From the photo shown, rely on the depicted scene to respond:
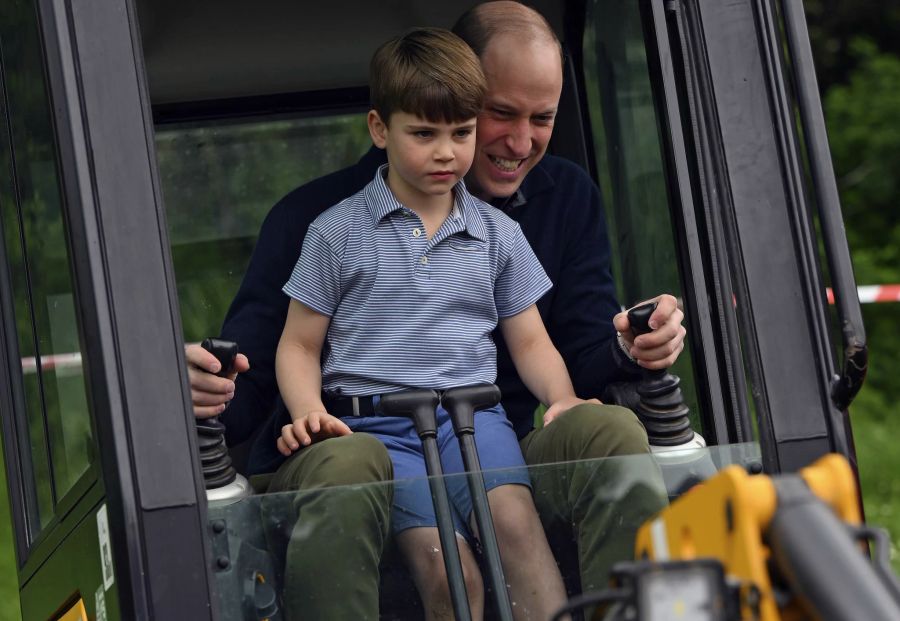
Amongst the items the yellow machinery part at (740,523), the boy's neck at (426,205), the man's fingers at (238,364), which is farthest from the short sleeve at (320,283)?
the yellow machinery part at (740,523)

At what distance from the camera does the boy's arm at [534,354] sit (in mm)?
2760

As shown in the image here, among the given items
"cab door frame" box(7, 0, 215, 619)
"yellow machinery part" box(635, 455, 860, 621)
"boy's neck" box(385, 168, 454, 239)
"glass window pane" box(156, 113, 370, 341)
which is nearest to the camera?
"yellow machinery part" box(635, 455, 860, 621)

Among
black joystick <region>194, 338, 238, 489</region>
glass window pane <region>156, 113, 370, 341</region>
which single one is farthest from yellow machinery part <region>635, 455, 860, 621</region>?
glass window pane <region>156, 113, 370, 341</region>

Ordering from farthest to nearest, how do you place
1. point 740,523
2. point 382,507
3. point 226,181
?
point 226,181 < point 382,507 < point 740,523

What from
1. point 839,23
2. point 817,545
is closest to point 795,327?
point 817,545

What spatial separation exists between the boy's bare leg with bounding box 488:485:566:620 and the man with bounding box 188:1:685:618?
23 millimetres

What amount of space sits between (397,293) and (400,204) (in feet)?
0.53

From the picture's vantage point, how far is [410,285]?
2629 millimetres

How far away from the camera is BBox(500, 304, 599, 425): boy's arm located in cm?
276

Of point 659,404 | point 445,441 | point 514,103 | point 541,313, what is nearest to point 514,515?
point 445,441

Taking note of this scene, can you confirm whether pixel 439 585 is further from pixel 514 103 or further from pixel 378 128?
pixel 514 103

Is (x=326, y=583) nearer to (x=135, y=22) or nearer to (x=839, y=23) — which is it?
(x=135, y=22)

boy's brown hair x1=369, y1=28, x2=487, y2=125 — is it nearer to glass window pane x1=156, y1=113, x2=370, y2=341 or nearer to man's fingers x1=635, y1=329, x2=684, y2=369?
man's fingers x1=635, y1=329, x2=684, y2=369

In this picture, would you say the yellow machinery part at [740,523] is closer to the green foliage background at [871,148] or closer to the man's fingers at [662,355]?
the man's fingers at [662,355]
